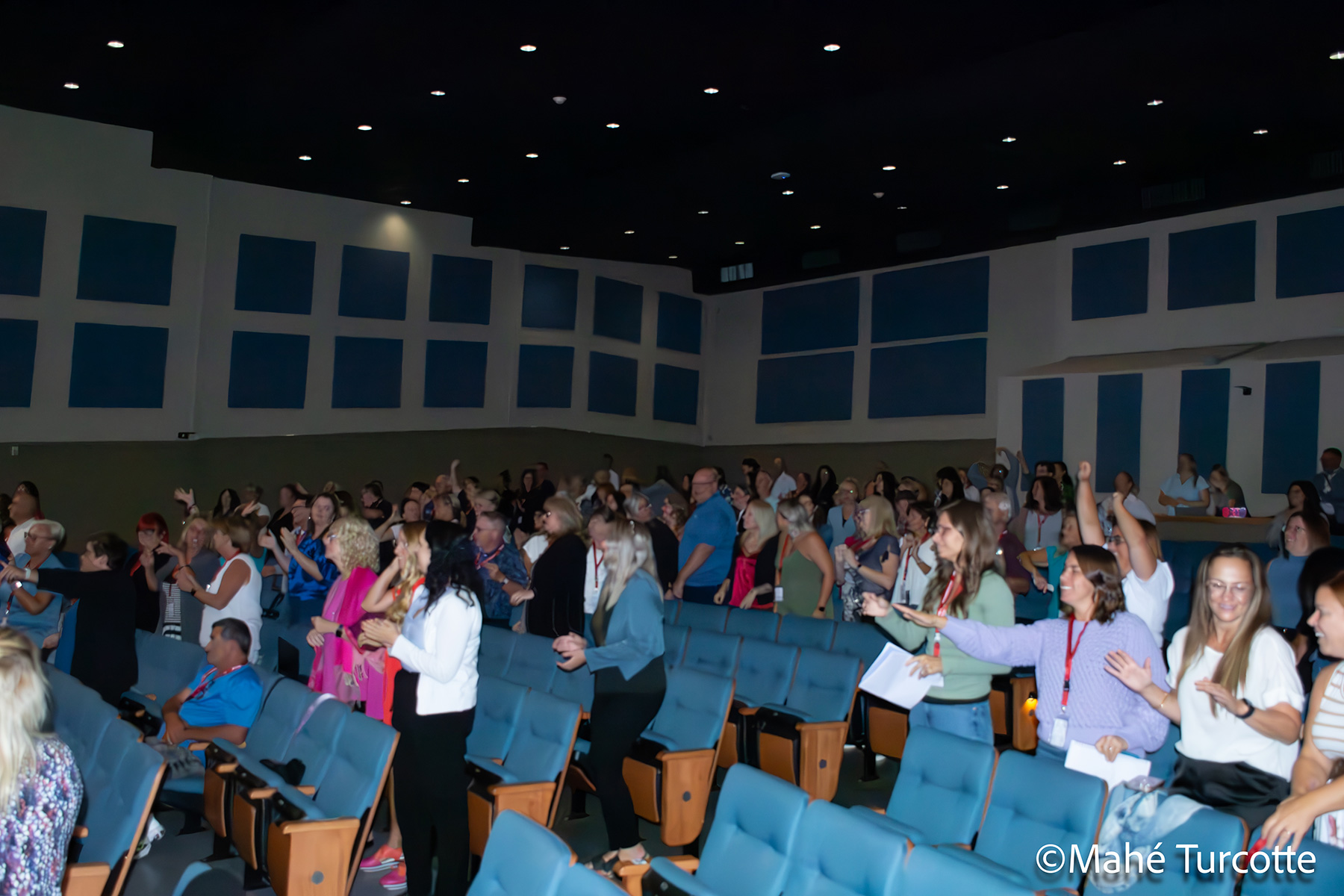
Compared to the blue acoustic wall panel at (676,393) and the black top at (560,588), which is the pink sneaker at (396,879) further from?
the blue acoustic wall panel at (676,393)

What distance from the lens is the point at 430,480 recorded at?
13.4m

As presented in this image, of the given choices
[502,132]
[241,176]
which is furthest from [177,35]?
[241,176]

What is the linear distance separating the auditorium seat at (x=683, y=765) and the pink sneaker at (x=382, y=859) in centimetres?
97

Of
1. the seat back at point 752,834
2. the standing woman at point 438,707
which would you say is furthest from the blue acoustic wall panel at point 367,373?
the seat back at point 752,834

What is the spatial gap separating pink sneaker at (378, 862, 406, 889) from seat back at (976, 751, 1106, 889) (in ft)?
7.14

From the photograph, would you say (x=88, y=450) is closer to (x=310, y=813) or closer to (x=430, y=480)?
(x=430, y=480)

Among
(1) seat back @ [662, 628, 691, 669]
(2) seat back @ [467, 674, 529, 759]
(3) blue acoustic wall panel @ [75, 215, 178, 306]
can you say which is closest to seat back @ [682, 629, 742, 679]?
(1) seat back @ [662, 628, 691, 669]

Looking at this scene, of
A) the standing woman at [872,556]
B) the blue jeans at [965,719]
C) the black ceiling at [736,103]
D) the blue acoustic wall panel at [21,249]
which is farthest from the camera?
the blue acoustic wall panel at [21,249]

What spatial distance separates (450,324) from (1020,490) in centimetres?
781

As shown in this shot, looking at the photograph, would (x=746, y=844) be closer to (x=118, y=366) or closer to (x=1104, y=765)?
(x=1104, y=765)

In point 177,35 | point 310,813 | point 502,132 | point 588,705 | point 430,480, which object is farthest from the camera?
point 430,480

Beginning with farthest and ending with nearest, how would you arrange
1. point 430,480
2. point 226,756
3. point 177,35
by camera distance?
point 430,480
point 177,35
point 226,756

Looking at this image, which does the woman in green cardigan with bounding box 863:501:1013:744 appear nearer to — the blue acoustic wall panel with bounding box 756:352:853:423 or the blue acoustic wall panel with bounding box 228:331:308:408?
the blue acoustic wall panel with bounding box 228:331:308:408

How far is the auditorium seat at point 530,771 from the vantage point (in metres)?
3.57
